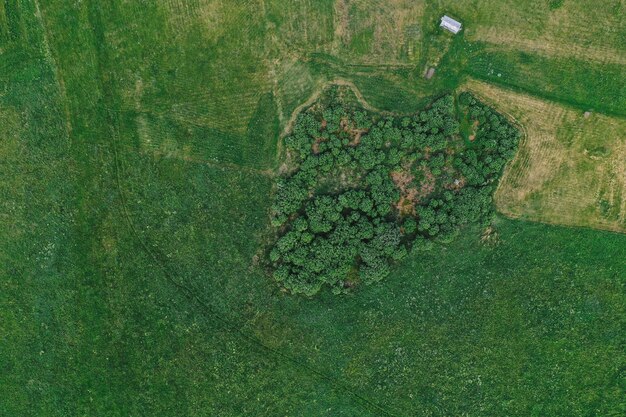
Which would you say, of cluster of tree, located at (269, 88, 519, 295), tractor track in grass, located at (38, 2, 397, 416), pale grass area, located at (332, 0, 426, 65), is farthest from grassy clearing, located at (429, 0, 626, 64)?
tractor track in grass, located at (38, 2, 397, 416)

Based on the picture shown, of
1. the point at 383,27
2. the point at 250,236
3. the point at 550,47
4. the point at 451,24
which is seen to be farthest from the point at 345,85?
the point at 550,47

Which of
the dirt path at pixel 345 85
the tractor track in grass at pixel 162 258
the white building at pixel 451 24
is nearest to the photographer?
the white building at pixel 451 24

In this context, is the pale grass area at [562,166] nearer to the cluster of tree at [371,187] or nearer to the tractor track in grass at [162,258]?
the cluster of tree at [371,187]

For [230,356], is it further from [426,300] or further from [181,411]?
[426,300]

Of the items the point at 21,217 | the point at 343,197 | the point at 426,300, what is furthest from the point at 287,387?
the point at 21,217

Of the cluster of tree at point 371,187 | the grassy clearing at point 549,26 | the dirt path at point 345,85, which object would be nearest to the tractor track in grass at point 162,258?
the dirt path at point 345,85

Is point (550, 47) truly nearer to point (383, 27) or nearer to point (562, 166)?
point (562, 166)
